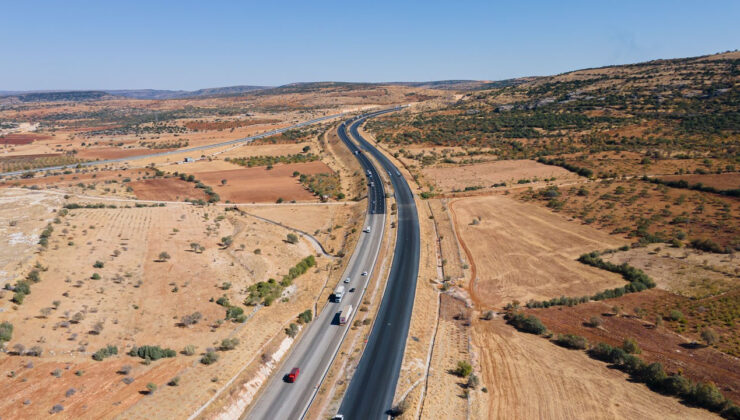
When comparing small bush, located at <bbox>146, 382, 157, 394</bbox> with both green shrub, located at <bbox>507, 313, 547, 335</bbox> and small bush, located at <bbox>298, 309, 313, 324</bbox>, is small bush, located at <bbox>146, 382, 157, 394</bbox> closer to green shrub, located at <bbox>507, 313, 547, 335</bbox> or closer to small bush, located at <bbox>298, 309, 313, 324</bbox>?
small bush, located at <bbox>298, 309, 313, 324</bbox>

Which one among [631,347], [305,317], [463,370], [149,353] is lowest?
[463,370]

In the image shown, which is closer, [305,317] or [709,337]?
[709,337]

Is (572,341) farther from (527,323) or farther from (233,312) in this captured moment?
(233,312)

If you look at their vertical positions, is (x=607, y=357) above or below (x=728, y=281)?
below

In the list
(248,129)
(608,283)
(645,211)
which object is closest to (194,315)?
(608,283)

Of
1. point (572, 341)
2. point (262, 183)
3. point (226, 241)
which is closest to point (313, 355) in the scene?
point (572, 341)

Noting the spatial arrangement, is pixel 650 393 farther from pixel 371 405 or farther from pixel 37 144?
pixel 37 144

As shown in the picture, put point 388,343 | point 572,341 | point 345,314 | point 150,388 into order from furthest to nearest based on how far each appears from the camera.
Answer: point 345,314, point 388,343, point 572,341, point 150,388

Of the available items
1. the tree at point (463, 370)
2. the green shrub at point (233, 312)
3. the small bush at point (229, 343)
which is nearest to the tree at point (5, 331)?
the small bush at point (229, 343)
